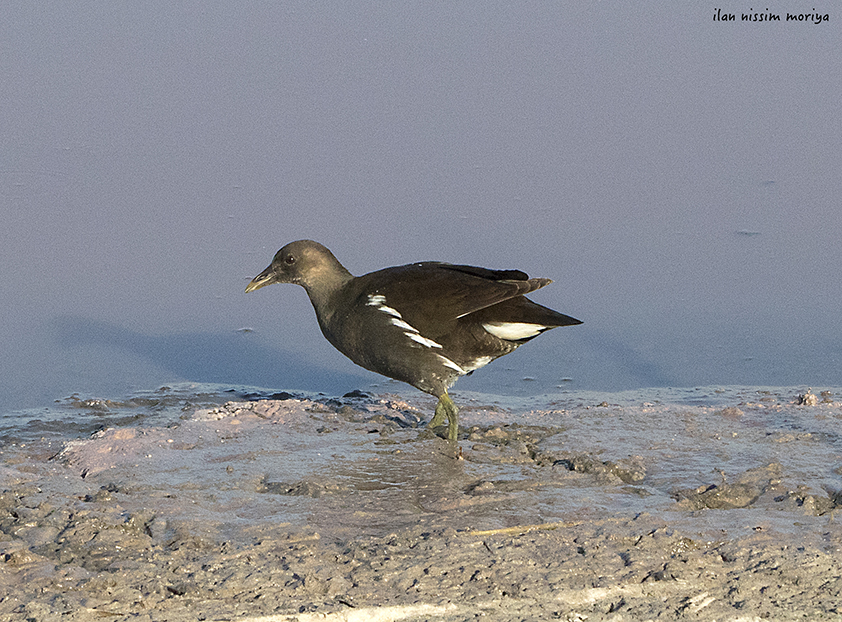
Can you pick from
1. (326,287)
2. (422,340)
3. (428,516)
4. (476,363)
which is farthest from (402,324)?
(428,516)

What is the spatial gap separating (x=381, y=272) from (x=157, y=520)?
2.27 meters

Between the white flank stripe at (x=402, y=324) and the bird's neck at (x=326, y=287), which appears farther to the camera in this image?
the bird's neck at (x=326, y=287)

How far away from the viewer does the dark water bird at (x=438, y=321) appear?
5.06m

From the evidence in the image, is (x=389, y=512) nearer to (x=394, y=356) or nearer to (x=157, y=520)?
(x=157, y=520)

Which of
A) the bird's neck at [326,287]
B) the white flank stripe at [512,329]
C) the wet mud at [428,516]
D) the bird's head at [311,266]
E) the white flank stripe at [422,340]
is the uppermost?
the bird's head at [311,266]

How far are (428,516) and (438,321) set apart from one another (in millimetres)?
1682

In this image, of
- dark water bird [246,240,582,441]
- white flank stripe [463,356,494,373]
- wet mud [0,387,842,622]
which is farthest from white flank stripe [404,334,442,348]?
wet mud [0,387,842,622]

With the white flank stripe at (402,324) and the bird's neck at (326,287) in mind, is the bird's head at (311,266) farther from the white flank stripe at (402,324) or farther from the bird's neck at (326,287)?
the white flank stripe at (402,324)

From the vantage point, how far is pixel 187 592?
2859 mm

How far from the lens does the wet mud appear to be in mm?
2828

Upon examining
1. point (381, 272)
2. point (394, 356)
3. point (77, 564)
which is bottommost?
point (77, 564)

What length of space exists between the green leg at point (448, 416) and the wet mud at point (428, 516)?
90mm

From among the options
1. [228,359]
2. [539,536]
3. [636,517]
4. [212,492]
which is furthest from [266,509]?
[228,359]

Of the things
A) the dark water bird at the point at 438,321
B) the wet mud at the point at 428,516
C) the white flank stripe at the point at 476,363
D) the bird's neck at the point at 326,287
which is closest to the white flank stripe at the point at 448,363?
the dark water bird at the point at 438,321
